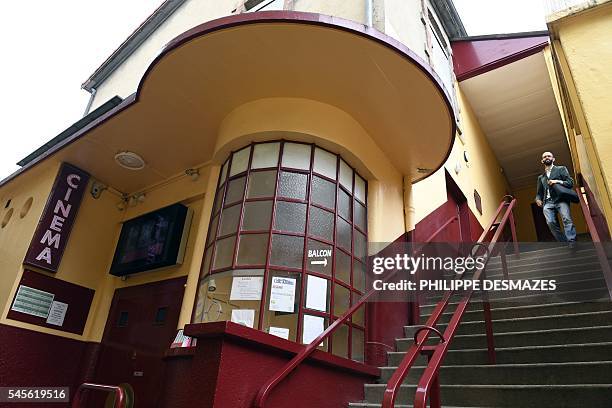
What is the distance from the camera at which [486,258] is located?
11.3 ft

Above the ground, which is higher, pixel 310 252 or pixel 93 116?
pixel 93 116

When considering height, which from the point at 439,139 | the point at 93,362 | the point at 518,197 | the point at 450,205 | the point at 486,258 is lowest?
the point at 93,362

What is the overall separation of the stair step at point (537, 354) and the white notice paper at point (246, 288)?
1515 mm

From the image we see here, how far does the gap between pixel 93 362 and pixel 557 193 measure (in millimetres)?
6005

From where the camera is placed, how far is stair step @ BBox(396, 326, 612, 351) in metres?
3.08

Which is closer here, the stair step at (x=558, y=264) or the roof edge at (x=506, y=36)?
the stair step at (x=558, y=264)

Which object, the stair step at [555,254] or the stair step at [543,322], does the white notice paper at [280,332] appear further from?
the stair step at [555,254]

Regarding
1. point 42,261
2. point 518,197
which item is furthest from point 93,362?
point 518,197

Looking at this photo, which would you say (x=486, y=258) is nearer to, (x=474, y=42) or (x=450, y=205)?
(x=450, y=205)

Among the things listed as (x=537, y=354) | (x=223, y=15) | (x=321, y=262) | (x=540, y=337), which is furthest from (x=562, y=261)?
(x=223, y=15)

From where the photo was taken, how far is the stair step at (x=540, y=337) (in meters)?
3.08

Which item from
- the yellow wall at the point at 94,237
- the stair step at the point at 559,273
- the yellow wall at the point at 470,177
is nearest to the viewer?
the stair step at the point at 559,273

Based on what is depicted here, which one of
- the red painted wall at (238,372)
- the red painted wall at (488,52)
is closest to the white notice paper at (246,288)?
the red painted wall at (238,372)

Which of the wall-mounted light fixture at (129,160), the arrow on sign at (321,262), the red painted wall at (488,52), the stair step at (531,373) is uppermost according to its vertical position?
the red painted wall at (488,52)
